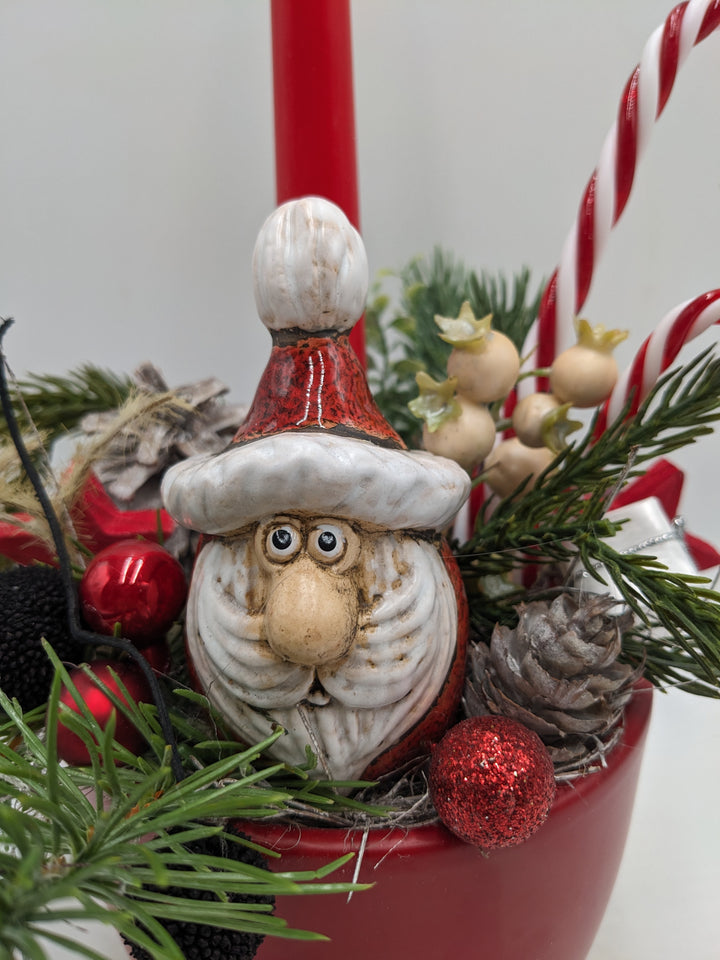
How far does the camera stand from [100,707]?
455mm

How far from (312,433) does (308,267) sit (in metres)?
0.10

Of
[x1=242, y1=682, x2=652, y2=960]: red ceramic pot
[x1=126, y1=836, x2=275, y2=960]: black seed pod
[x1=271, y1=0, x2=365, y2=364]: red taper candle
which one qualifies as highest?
[x1=271, y1=0, x2=365, y2=364]: red taper candle

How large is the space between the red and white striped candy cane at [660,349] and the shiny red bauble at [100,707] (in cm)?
36

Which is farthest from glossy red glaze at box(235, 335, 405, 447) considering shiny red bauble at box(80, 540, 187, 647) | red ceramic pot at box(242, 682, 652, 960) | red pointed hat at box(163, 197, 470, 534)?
red ceramic pot at box(242, 682, 652, 960)

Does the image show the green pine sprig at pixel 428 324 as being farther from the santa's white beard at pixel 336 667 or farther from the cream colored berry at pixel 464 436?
the santa's white beard at pixel 336 667

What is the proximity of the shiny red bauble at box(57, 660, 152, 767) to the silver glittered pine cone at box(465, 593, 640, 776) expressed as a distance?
205mm

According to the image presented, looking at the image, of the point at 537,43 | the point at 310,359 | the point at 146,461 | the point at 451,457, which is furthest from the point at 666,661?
the point at 537,43

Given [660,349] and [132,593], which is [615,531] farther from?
[132,593]

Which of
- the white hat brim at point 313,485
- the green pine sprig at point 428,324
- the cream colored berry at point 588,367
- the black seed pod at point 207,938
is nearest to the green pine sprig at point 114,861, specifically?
the black seed pod at point 207,938

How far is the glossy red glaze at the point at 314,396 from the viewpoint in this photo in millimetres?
452

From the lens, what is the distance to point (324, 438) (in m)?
0.40

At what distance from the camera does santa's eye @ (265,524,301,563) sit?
0.42 meters

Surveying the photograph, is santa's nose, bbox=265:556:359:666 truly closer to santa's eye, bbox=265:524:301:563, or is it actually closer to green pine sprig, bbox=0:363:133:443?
santa's eye, bbox=265:524:301:563

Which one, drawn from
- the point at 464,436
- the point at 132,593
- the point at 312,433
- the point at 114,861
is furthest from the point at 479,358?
the point at 114,861
